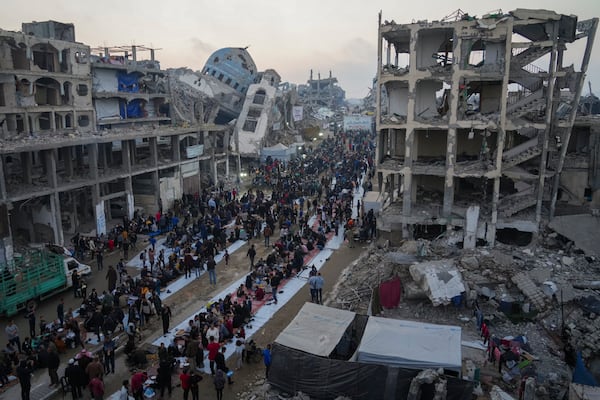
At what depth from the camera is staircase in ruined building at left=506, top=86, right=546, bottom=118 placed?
2398 centimetres

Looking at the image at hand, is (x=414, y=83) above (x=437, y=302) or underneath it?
above

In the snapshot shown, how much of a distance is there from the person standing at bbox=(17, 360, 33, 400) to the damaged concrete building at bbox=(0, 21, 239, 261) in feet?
39.6

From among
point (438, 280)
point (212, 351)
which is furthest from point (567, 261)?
point (212, 351)

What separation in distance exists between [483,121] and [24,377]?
21.3m

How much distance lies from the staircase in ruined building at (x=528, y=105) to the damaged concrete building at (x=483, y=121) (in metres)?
0.05

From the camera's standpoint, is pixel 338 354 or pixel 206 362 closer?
pixel 338 354

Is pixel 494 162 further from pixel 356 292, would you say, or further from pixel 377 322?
pixel 377 322

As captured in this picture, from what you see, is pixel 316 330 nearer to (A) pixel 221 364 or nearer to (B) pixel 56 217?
(A) pixel 221 364

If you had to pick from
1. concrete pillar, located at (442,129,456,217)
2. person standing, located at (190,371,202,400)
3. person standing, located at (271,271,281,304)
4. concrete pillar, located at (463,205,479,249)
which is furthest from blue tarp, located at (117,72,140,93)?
person standing, located at (190,371,202,400)

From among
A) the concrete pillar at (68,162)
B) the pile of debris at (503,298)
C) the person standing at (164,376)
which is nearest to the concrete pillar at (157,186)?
the concrete pillar at (68,162)

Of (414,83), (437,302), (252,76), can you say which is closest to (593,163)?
(414,83)

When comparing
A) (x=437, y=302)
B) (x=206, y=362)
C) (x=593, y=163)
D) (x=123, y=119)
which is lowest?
(x=206, y=362)

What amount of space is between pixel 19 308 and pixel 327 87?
103673 mm

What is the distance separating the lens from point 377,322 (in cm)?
1392
